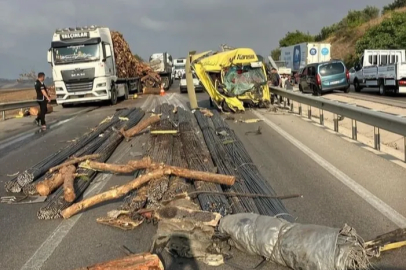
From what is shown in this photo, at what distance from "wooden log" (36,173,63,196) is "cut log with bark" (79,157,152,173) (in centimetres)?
81

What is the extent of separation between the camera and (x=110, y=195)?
6.24m

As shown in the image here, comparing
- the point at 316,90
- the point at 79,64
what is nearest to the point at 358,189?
the point at 79,64

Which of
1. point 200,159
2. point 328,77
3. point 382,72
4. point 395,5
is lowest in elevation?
point 200,159

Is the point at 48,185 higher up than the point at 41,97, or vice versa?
the point at 41,97

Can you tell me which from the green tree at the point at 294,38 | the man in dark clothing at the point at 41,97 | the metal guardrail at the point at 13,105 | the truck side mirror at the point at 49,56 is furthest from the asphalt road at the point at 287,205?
the green tree at the point at 294,38

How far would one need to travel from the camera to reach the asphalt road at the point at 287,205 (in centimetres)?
468

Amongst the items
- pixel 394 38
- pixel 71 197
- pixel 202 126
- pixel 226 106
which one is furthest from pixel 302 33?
pixel 71 197

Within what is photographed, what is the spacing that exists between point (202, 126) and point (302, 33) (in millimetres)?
91164

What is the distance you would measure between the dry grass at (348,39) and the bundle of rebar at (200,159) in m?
57.4

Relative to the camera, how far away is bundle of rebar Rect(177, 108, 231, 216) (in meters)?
5.64

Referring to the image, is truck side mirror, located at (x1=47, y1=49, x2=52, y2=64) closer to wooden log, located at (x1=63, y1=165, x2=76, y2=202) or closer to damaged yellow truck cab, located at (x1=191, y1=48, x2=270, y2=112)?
damaged yellow truck cab, located at (x1=191, y1=48, x2=270, y2=112)

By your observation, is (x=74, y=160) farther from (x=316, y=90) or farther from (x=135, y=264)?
(x=316, y=90)

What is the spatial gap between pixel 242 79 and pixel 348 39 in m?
55.6

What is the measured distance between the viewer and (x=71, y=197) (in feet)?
20.9
